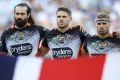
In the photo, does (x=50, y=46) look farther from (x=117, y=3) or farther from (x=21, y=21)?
(x=117, y=3)

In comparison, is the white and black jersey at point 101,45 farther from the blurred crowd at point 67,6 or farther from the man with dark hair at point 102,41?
the blurred crowd at point 67,6

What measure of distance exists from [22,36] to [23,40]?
4 cm

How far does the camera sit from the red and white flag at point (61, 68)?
1422 millimetres

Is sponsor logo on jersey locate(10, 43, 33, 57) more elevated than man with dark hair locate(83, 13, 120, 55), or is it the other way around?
man with dark hair locate(83, 13, 120, 55)

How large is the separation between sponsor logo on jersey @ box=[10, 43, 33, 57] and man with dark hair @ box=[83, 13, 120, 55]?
0.54 m

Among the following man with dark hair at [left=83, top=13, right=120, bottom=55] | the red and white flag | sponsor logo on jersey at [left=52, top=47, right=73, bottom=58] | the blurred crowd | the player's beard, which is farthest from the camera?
the blurred crowd

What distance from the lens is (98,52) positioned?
3.34 metres

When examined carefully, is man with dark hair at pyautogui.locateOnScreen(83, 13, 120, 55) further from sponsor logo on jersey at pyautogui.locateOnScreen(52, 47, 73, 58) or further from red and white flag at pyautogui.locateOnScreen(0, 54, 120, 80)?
red and white flag at pyautogui.locateOnScreen(0, 54, 120, 80)

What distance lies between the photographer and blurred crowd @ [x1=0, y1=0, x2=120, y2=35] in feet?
16.7

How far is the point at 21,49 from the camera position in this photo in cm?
351

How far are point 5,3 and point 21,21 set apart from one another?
5.86 feet

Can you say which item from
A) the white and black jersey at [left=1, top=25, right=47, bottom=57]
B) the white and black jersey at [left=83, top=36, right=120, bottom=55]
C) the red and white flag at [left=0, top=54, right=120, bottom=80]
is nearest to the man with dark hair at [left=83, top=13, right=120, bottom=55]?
the white and black jersey at [left=83, top=36, right=120, bottom=55]

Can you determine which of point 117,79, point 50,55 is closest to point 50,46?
point 50,55

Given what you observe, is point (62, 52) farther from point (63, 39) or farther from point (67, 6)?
point (67, 6)
